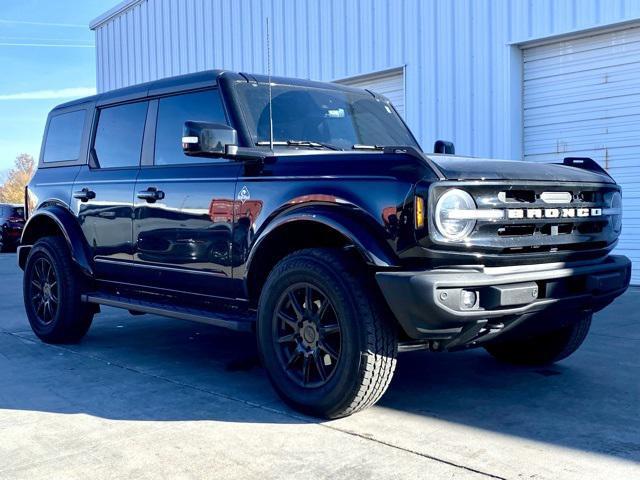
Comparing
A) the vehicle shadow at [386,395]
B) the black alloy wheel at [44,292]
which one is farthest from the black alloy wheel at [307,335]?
the black alloy wheel at [44,292]

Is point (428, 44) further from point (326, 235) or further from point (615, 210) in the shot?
point (326, 235)

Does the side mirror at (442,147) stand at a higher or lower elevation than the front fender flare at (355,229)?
higher

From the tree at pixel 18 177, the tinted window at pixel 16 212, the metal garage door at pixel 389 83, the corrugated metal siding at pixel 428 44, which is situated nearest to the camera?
the corrugated metal siding at pixel 428 44

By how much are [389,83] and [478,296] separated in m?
9.17

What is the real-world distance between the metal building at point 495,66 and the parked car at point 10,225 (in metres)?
Answer: 11.9

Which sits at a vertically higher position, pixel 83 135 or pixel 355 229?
pixel 83 135

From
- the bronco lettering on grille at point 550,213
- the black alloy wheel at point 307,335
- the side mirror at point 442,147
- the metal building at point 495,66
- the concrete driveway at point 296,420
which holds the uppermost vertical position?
the metal building at point 495,66

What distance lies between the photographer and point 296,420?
12.9ft

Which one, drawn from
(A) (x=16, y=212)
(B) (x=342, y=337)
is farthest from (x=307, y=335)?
(A) (x=16, y=212)

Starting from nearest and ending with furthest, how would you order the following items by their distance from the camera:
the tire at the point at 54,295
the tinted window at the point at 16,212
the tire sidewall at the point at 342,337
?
1. the tire sidewall at the point at 342,337
2. the tire at the point at 54,295
3. the tinted window at the point at 16,212

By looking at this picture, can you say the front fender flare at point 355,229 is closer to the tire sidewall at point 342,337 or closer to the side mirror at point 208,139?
the tire sidewall at point 342,337

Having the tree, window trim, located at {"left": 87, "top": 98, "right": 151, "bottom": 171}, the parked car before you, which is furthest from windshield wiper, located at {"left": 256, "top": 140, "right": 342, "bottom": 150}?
the tree

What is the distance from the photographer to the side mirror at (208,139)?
4109 mm

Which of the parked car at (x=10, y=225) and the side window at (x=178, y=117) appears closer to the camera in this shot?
the side window at (x=178, y=117)
